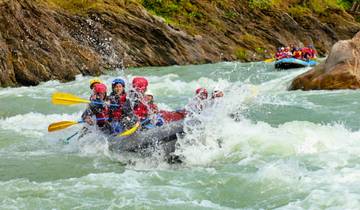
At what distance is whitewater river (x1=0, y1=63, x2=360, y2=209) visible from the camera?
251 inches

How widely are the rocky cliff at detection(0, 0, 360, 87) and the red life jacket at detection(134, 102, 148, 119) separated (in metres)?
9.75

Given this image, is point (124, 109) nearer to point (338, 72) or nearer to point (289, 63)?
point (338, 72)

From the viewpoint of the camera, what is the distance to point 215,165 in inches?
311

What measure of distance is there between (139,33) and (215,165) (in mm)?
16019

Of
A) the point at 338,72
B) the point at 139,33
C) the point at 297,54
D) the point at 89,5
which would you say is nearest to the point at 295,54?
the point at 297,54

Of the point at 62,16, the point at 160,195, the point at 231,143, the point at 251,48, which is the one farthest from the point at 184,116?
the point at 251,48

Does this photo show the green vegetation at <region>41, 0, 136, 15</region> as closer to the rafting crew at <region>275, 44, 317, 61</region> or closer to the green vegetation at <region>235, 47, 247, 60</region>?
the green vegetation at <region>235, 47, 247, 60</region>

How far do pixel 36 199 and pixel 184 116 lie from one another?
3.02 meters

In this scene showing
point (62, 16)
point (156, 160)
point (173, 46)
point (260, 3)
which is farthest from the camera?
point (260, 3)

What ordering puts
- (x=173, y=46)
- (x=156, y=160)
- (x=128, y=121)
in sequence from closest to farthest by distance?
(x=156, y=160)
(x=128, y=121)
(x=173, y=46)

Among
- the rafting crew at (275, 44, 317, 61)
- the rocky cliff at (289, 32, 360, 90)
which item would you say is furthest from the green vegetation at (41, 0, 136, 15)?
the rocky cliff at (289, 32, 360, 90)

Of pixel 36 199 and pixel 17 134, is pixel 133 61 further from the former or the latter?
pixel 36 199

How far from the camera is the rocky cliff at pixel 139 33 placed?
1864 centimetres

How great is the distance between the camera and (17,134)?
10.7 meters
